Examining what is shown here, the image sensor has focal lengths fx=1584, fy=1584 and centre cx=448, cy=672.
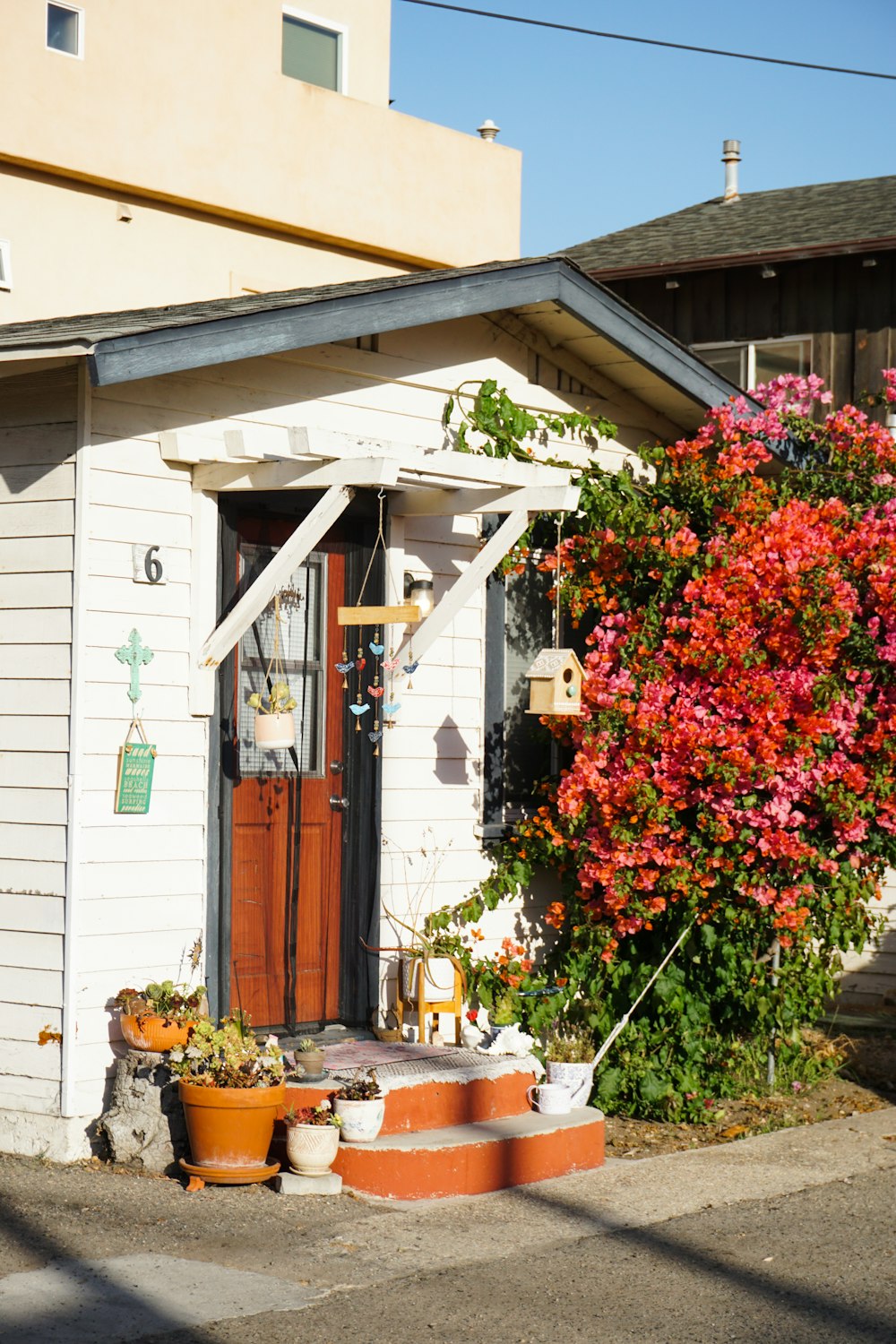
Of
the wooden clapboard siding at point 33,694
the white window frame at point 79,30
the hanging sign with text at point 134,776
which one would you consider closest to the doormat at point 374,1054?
the hanging sign with text at point 134,776

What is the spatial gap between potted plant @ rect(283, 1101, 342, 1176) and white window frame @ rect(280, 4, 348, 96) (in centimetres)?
1256

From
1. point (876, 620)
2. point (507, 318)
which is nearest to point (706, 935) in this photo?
point (876, 620)

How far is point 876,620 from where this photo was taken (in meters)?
7.78

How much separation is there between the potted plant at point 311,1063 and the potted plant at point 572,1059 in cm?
119

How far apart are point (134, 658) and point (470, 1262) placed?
2.75 metres

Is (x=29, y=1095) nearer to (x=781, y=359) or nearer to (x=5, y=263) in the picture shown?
(x=5, y=263)

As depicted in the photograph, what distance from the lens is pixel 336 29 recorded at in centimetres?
1659

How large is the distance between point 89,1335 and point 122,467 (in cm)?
Result: 344

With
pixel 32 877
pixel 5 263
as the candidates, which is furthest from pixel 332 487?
pixel 5 263

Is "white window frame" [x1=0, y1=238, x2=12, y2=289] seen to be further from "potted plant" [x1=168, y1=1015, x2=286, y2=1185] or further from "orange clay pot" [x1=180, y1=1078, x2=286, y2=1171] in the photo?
"orange clay pot" [x1=180, y1=1078, x2=286, y2=1171]

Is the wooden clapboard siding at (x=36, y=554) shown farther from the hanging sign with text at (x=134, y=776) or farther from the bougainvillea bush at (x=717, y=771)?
the bougainvillea bush at (x=717, y=771)

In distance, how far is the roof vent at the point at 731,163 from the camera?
1756 centimetres

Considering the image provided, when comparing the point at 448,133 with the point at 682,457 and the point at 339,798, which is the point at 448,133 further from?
the point at 339,798

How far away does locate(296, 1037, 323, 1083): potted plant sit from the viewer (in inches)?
252
